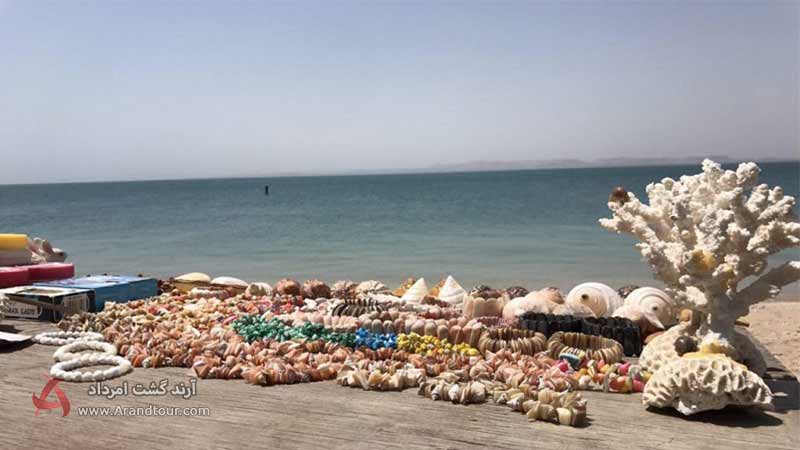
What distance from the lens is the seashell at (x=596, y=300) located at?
6172 mm

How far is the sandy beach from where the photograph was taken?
8516 mm

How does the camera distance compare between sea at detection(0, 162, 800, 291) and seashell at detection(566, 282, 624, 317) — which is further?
sea at detection(0, 162, 800, 291)

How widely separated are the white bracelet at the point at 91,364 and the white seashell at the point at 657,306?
13.6 ft

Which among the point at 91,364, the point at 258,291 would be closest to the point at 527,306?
the point at 258,291

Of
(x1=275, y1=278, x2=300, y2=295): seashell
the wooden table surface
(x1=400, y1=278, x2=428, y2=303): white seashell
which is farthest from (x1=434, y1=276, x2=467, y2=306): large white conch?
the wooden table surface

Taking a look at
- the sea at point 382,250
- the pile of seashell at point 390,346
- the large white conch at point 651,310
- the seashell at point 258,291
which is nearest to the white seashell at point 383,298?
the pile of seashell at point 390,346

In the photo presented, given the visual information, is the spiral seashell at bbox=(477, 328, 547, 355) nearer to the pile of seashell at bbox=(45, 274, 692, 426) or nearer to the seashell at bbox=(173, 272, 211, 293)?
the pile of seashell at bbox=(45, 274, 692, 426)

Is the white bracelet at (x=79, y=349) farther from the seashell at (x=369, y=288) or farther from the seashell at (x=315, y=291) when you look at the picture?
the seashell at (x=369, y=288)

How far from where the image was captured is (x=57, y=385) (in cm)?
446

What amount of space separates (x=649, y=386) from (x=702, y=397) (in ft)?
0.96

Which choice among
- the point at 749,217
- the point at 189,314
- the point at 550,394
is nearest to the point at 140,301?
the point at 189,314

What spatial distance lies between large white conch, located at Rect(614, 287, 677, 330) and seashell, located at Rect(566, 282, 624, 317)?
30 centimetres

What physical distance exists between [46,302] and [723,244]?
6.03m

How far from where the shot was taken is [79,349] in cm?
534
